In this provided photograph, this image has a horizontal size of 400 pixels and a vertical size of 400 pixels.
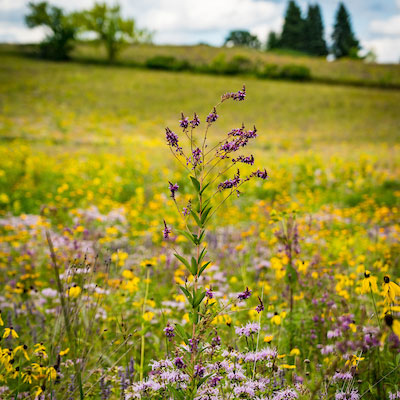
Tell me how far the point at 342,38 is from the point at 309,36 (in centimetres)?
1197

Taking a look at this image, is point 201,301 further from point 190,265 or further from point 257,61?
point 257,61

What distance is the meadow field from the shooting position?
1775 mm

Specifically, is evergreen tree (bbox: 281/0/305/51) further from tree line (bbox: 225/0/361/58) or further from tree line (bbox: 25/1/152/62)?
tree line (bbox: 25/1/152/62)

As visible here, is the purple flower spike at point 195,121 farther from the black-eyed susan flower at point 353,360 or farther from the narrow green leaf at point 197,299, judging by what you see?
the black-eyed susan flower at point 353,360

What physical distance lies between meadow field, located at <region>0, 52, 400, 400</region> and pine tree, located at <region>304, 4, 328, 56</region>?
45.1m

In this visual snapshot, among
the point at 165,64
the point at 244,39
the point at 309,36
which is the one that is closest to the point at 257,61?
the point at 165,64

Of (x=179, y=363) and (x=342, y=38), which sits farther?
Answer: (x=342, y=38)

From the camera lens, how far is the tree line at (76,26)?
4194 centimetres

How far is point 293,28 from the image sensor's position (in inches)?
2776

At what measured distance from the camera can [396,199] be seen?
7.63 metres

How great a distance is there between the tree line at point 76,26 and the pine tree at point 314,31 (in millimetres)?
34113

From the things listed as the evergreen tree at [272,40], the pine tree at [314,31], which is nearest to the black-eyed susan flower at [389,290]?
the pine tree at [314,31]

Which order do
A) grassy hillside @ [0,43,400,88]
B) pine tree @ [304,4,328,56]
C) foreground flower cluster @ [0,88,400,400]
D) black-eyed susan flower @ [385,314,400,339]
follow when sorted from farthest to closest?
1. pine tree @ [304,4,328,56]
2. grassy hillside @ [0,43,400,88]
3. foreground flower cluster @ [0,88,400,400]
4. black-eyed susan flower @ [385,314,400,339]

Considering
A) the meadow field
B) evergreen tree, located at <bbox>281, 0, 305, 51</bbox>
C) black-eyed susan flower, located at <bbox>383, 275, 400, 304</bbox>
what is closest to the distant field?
the meadow field
